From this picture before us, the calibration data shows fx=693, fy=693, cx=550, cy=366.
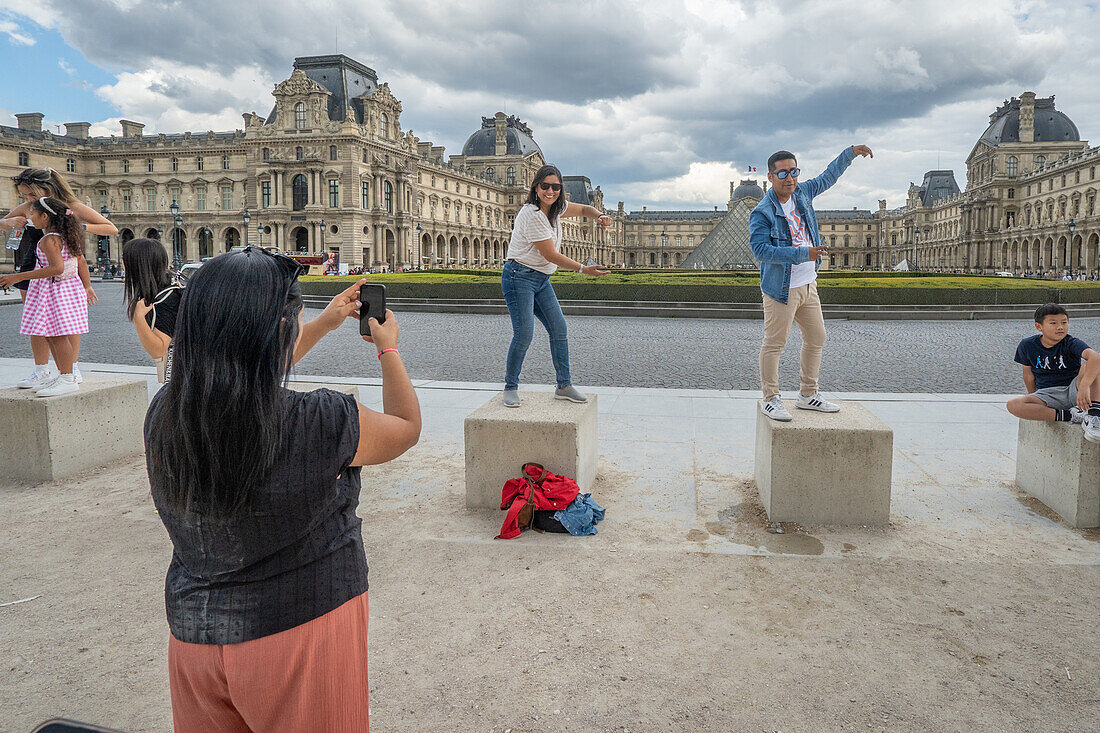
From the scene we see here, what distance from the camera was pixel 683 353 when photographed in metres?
11.3

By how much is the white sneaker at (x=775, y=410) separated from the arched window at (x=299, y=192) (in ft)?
184

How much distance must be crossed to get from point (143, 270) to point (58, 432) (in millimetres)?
1480

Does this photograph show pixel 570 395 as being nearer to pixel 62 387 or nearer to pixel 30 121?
pixel 62 387

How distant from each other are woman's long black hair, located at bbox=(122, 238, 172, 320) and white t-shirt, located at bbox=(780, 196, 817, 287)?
3.84 meters

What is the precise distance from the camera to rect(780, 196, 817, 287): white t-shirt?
4.39 m

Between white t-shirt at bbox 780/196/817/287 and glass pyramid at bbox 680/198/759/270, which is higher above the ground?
glass pyramid at bbox 680/198/759/270

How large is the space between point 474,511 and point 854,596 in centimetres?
211

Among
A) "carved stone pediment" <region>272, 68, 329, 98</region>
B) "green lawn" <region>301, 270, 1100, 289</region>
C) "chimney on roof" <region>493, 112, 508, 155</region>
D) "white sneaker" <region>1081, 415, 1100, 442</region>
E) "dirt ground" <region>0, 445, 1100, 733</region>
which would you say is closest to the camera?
"dirt ground" <region>0, 445, 1100, 733</region>

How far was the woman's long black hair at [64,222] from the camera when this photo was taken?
4582mm

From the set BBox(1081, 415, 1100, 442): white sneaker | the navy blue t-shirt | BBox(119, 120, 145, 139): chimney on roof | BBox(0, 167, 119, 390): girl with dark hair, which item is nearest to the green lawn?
BBox(0, 167, 119, 390): girl with dark hair

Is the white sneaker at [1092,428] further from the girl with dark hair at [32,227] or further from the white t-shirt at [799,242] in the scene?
the girl with dark hair at [32,227]

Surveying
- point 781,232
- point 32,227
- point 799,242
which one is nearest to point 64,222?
point 32,227

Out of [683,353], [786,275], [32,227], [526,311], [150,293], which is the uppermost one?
[32,227]

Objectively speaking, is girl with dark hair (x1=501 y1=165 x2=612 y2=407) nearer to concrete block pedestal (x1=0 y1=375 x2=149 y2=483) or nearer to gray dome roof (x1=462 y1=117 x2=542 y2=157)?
concrete block pedestal (x1=0 y1=375 x2=149 y2=483)
